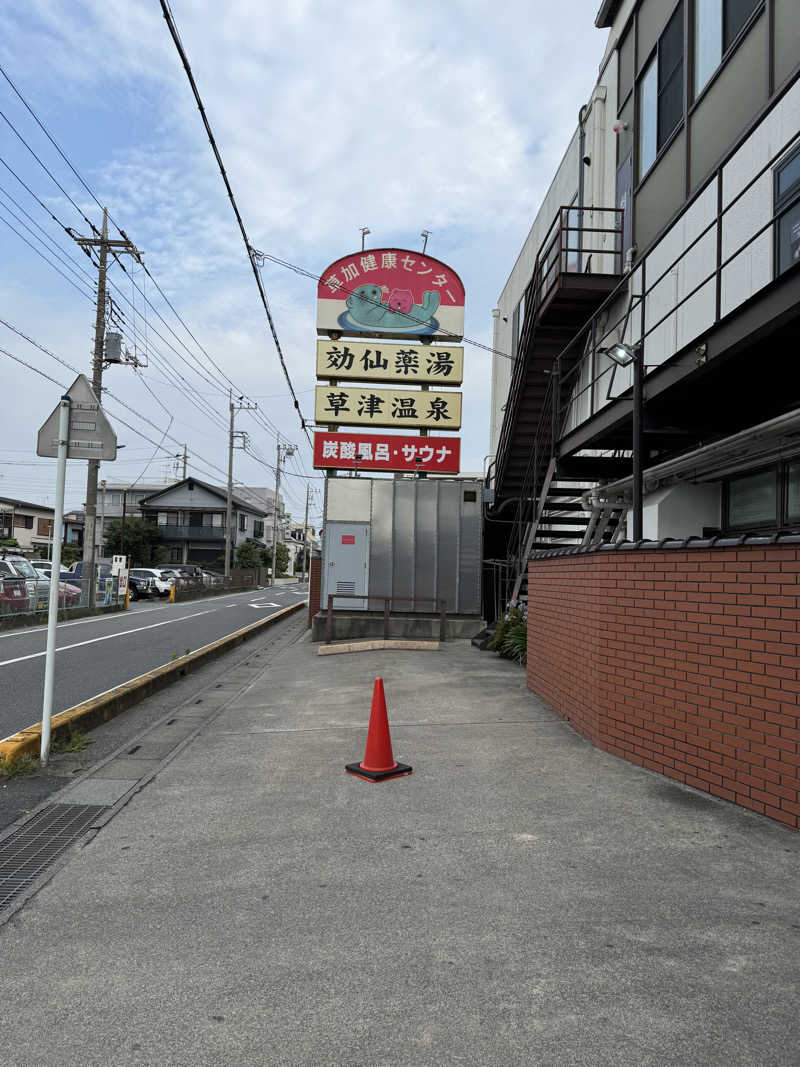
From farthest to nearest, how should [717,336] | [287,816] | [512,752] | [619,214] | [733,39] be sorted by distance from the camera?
[619,214] < [733,39] < [717,336] < [512,752] < [287,816]

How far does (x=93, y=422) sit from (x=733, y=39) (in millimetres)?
7977

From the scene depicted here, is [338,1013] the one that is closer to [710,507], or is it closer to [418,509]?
[710,507]

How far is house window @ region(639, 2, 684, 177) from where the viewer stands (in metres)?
9.62

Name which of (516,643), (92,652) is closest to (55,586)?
(516,643)

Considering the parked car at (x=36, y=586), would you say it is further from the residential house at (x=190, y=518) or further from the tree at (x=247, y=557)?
the residential house at (x=190, y=518)

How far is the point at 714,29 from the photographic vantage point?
8.51 meters

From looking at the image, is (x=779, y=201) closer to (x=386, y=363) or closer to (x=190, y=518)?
(x=386, y=363)

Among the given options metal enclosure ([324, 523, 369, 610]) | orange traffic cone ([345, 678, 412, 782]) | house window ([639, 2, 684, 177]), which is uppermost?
house window ([639, 2, 684, 177])

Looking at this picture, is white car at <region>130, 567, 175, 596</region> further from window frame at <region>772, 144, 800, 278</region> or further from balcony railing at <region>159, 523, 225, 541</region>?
window frame at <region>772, 144, 800, 278</region>

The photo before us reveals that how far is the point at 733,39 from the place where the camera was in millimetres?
7977

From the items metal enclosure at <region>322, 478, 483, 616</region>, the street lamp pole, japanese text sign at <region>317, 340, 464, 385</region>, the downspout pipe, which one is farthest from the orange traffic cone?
japanese text sign at <region>317, 340, 464, 385</region>

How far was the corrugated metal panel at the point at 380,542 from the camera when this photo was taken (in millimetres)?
16281

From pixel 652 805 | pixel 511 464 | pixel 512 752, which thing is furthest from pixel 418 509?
pixel 652 805

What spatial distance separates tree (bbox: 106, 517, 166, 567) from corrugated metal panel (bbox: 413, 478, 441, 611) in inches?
1597
